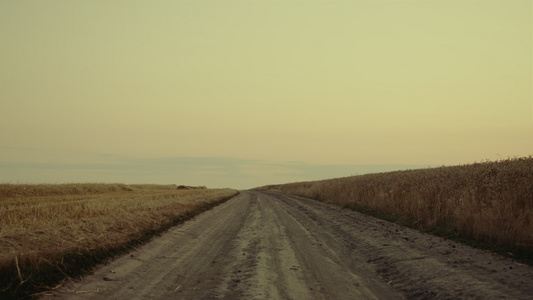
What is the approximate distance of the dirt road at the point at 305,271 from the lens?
22.4 ft

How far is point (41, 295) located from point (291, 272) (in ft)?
15.5

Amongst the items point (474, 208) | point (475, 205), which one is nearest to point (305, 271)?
point (474, 208)

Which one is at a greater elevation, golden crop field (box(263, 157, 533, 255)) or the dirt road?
golden crop field (box(263, 157, 533, 255))

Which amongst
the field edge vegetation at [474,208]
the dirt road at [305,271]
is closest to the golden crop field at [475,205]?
the field edge vegetation at [474,208]

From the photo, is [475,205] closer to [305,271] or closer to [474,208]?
[474,208]

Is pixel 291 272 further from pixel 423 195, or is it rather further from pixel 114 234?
pixel 423 195

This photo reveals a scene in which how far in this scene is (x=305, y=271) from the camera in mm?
8445

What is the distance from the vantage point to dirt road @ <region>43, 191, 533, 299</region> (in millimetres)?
6816

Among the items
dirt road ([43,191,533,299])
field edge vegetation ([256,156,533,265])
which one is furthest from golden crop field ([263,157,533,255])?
dirt road ([43,191,533,299])

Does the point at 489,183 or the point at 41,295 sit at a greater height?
the point at 489,183

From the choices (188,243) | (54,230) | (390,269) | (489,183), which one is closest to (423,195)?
(489,183)

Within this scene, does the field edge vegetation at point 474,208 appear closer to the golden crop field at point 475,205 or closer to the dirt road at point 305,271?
the golden crop field at point 475,205

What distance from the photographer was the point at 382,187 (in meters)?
26.6

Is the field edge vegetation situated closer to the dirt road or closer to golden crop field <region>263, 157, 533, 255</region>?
golden crop field <region>263, 157, 533, 255</region>
